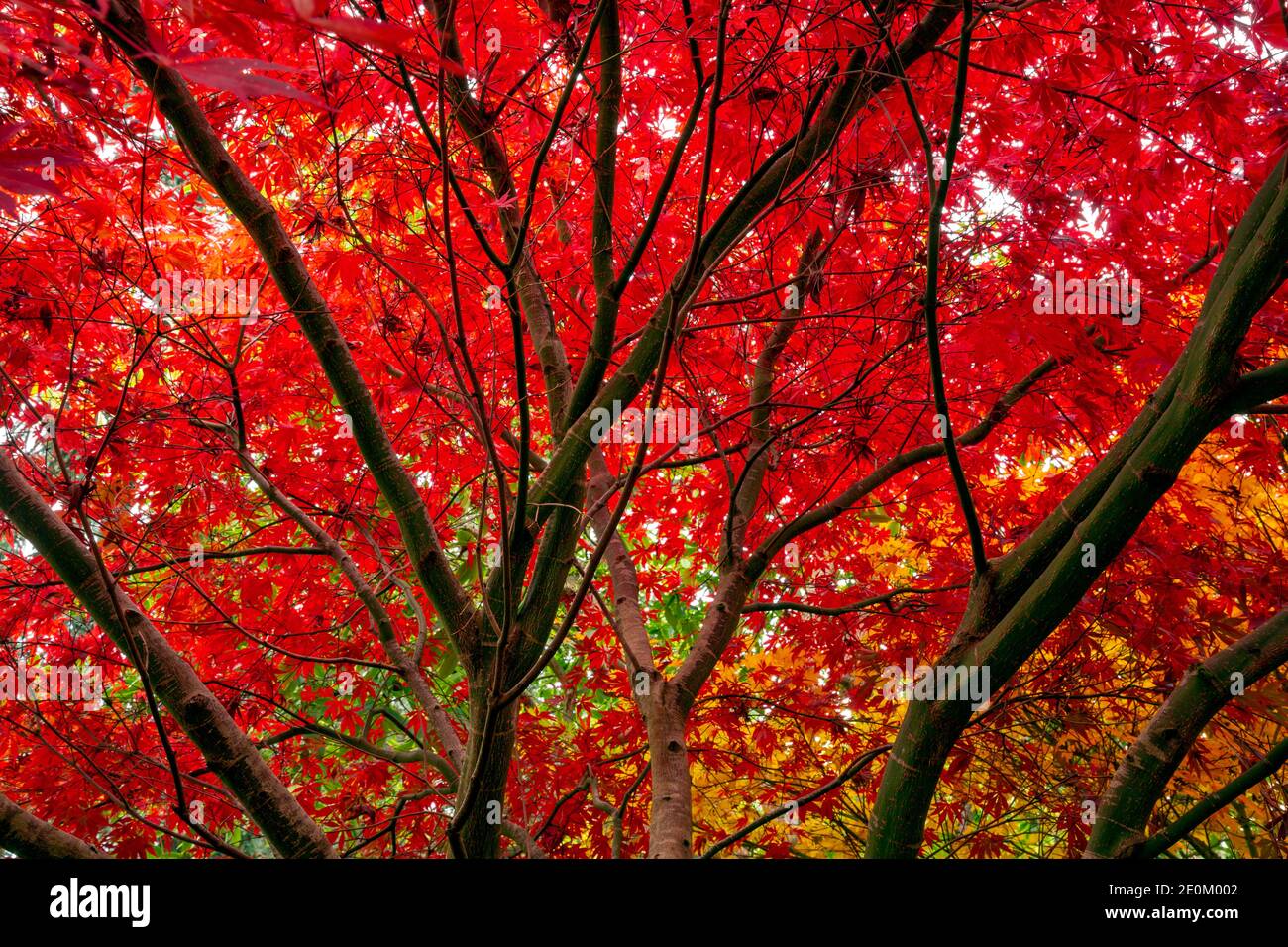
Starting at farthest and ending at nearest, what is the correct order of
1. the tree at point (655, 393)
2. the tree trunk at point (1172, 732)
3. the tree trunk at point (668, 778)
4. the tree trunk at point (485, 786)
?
the tree trunk at point (668, 778) < the tree trunk at point (485, 786) < the tree at point (655, 393) < the tree trunk at point (1172, 732)

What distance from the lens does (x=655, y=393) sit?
1.71 metres

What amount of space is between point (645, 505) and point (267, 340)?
2149mm

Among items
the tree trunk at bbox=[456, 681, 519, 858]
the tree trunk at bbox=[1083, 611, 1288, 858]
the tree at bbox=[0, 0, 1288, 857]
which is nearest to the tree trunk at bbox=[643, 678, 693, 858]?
the tree at bbox=[0, 0, 1288, 857]

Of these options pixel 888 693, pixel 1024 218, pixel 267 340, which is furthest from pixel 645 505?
pixel 1024 218

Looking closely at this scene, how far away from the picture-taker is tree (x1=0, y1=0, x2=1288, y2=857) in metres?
2.35

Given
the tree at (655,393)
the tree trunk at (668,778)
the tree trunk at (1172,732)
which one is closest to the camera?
the tree trunk at (1172,732)

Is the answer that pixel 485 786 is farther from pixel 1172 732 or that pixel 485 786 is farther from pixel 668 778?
pixel 1172 732

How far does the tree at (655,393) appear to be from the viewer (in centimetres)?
235

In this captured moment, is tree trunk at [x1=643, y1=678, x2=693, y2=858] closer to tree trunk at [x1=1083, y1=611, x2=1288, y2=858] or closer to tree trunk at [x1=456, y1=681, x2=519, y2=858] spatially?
tree trunk at [x1=456, y1=681, x2=519, y2=858]

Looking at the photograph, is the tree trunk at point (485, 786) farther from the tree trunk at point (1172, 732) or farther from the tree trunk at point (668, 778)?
the tree trunk at point (1172, 732)

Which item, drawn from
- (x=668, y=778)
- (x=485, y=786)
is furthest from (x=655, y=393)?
(x=668, y=778)

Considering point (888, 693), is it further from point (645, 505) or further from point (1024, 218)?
point (1024, 218)

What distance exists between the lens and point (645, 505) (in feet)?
17.0

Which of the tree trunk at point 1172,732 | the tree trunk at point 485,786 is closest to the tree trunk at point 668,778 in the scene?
the tree trunk at point 485,786
